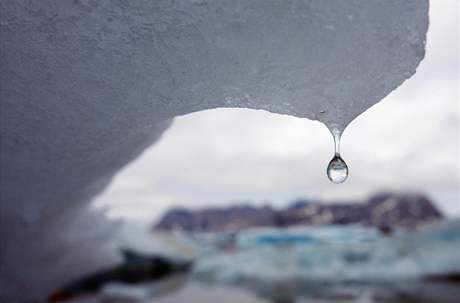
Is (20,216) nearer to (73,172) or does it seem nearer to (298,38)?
(73,172)

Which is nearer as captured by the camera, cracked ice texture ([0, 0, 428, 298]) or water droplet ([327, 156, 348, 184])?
cracked ice texture ([0, 0, 428, 298])

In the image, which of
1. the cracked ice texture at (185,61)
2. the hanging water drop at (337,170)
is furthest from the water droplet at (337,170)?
the cracked ice texture at (185,61)

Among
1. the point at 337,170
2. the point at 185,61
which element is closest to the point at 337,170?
the point at 337,170

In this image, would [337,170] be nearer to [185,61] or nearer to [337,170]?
[337,170]

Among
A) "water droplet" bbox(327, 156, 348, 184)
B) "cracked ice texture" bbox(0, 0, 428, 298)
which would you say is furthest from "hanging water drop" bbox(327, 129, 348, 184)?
"cracked ice texture" bbox(0, 0, 428, 298)

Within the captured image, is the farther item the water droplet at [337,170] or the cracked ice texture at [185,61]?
the water droplet at [337,170]

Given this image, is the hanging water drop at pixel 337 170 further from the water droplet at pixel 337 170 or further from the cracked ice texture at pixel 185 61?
the cracked ice texture at pixel 185 61

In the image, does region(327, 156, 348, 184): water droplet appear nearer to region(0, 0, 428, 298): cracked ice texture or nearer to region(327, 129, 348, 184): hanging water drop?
region(327, 129, 348, 184): hanging water drop

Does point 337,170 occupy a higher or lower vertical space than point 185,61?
lower
